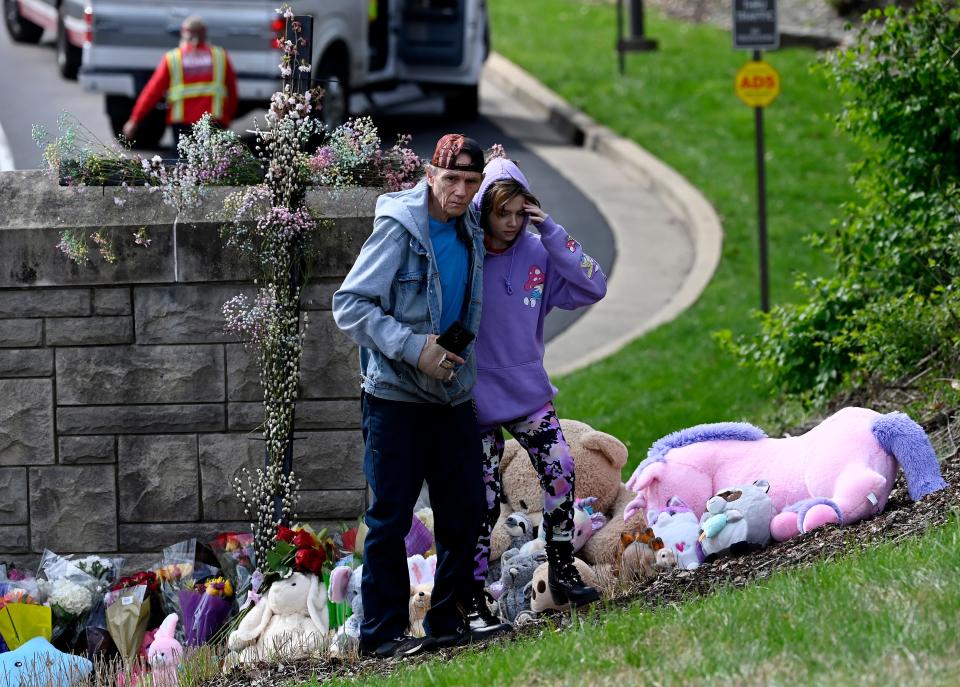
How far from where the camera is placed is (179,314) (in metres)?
6.35

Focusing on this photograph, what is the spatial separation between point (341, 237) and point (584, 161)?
10283mm

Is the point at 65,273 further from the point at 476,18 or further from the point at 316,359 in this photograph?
the point at 476,18

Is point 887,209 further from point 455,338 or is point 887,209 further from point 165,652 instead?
point 165,652

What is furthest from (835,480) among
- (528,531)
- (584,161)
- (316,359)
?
(584,161)

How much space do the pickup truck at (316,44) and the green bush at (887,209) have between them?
16.3ft

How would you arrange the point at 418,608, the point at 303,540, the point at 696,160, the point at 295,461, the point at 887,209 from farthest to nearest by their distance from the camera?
the point at 696,160, the point at 887,209, the point at 295,461, the point at 303,540, the point at 418,608

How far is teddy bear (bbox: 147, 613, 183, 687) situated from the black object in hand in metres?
1.61

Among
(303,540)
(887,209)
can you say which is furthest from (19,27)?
(303,540)

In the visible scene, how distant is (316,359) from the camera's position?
635 centimetres

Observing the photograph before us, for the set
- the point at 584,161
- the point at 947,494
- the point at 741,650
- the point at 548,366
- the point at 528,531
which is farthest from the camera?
the point at 584,161

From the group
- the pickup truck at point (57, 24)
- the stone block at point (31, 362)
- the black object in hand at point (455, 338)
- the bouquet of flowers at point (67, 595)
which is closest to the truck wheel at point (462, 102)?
the pickup truck at point (57, 24)

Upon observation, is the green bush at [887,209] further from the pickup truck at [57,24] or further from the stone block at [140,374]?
the pickup truck at [57,24]

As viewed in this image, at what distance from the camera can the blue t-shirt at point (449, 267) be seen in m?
5.11

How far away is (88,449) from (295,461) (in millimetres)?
869
